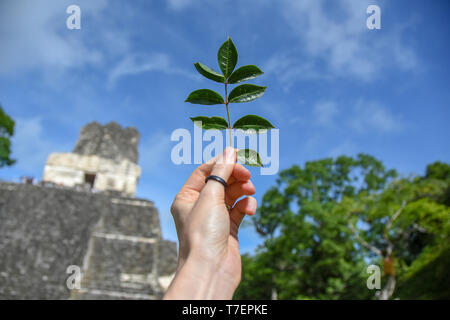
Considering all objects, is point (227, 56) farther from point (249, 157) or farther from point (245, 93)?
point (249, 157)

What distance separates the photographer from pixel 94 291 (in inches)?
292

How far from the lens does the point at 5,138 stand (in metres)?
22.1

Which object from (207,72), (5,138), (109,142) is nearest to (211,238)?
(207,72)

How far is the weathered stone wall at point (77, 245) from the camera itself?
8.10m

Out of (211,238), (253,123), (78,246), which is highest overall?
(253,123)

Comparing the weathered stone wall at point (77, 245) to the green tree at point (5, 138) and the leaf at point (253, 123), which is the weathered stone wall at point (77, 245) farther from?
the green tree at point (5, 138)

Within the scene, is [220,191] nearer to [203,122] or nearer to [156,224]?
[203,122]

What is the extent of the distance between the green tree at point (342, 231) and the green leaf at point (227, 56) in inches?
312

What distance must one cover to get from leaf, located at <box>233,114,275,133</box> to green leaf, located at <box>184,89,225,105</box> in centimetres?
10

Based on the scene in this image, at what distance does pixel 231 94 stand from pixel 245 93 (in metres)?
0.05

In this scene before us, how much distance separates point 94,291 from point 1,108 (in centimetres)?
2086

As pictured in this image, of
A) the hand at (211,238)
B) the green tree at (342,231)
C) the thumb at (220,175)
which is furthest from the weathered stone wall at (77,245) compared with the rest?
the thumb at (220,175)

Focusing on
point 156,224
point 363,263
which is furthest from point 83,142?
point 363,263

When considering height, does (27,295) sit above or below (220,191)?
below
